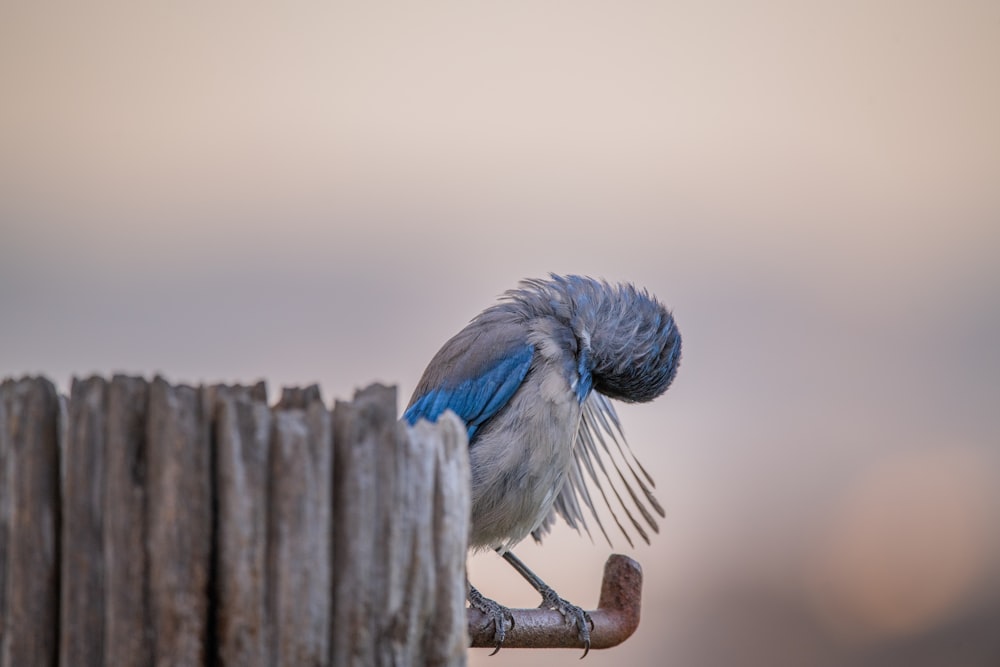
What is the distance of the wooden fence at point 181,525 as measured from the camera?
1.54 metres

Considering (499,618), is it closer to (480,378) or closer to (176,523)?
(480,378)

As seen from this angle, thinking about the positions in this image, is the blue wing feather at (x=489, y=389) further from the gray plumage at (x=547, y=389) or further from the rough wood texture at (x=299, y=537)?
the rough wood texture at (x=299, y=537)

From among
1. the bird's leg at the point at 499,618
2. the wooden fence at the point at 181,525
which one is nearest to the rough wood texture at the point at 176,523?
the wooden fence at the point at 181,525

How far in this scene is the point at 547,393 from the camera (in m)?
4.58

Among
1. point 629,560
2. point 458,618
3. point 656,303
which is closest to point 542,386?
point 656,303

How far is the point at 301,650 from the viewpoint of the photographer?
1.56 m

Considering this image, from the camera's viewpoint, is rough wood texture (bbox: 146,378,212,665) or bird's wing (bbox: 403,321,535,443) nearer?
rough wood texture (bbox: 146,378,212,665)

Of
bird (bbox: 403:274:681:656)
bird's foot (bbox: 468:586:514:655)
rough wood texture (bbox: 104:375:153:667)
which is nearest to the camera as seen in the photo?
rough wood texture (bbox: 104:375:153:667)

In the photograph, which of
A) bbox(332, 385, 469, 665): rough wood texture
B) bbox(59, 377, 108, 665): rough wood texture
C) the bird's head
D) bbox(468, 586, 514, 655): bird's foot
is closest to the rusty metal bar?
bbox(468, 586, 514, 655): bird's foot

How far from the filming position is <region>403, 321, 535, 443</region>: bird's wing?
4.64 meters

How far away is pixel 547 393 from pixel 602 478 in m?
0.70

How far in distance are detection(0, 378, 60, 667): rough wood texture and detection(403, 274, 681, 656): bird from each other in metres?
2.90

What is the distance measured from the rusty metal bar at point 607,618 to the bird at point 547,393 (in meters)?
0.51

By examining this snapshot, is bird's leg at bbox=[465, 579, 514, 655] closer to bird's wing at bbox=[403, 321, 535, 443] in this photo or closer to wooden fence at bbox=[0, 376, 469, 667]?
bird's wing at bbox=[403, 321, 535, 443]
